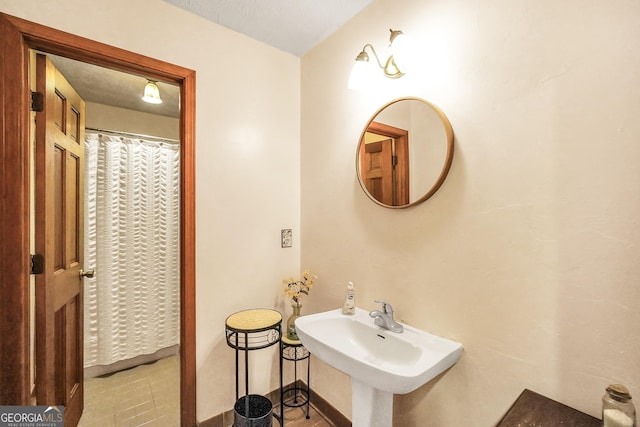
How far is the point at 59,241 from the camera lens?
1554mm

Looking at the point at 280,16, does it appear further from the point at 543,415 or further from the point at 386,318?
the point at 543,415

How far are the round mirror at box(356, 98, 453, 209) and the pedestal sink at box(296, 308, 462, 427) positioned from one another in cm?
61

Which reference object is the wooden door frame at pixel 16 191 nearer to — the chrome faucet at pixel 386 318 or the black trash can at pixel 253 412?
the black trash can at pixel 253 412

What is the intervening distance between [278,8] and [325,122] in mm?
672

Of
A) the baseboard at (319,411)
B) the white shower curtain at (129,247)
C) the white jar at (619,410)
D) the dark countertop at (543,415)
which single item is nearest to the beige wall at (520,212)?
the dark countertop at (543,415)

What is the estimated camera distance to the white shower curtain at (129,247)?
236 centimetres

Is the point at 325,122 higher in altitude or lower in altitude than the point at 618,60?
higher

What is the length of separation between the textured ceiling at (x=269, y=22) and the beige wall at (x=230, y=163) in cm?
7

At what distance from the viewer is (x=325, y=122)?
189 centimetres

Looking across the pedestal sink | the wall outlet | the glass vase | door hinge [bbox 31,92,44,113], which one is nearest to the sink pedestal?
the pedestal sink

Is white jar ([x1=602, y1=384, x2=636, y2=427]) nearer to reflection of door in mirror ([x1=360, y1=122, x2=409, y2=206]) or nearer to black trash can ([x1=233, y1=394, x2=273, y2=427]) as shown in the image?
reflection of door in mirror ([x1=360, y1=122, x2=409, y2=206])

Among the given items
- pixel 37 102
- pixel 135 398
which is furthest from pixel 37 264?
pixel 135 398

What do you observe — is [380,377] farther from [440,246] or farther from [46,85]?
[46,85]

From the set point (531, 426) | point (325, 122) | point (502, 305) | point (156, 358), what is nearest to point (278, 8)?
point (325, 122)
